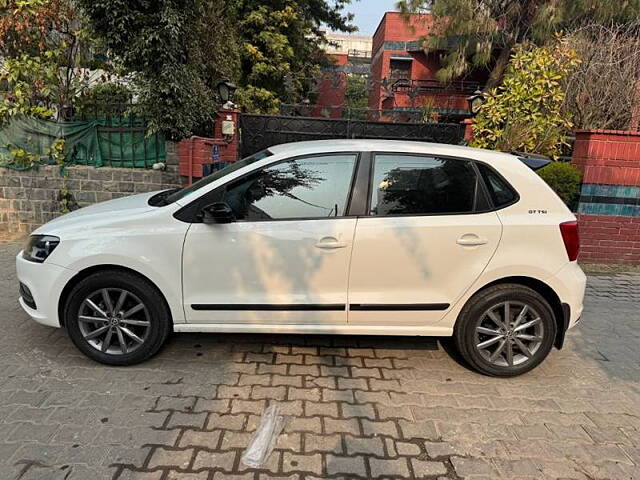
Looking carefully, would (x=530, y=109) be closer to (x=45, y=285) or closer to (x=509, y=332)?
(x=509, y=332)

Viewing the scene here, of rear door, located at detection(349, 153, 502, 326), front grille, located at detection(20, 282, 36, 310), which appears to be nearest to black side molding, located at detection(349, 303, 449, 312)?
rear door, located at detection(349, 153, 502, 326)

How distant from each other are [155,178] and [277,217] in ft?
15.8

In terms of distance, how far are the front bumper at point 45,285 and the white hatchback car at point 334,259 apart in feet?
0.03

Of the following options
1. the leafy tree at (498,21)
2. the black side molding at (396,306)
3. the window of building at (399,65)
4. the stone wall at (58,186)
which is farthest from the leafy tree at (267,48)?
the black side molding at (396,306)

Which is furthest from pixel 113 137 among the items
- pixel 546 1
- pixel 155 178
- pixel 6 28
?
pixel 546 1

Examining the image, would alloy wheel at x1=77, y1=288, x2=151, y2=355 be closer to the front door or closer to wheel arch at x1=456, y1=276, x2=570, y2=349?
the front door

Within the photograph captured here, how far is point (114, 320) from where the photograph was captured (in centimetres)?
339

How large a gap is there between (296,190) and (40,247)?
6.29ft

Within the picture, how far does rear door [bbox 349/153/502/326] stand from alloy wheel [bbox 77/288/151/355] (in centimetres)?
154

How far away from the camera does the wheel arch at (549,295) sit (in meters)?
3.44

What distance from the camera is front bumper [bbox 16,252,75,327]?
3340 millimetres

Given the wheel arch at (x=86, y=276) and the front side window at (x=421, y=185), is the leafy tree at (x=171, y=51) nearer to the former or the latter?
the wheel arch at (x=86, y=276)

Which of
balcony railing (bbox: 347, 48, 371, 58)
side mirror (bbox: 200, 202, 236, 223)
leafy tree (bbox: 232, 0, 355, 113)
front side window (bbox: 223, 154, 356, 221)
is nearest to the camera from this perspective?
side mirror (bbox: 200, 202, 236, 223)

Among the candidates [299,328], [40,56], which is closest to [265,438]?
[299,328]
